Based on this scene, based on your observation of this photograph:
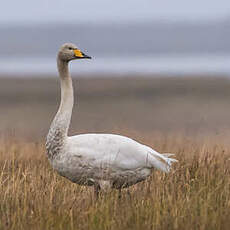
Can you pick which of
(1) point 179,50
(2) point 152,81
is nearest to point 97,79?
(2) point 152,81

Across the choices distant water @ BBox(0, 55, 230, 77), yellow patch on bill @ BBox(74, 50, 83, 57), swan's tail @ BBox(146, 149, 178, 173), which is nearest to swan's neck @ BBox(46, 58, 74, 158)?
yellow patch on bill @ BBox(74, 50, 83, 57)

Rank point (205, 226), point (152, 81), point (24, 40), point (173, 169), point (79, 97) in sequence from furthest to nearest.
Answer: point (24, 40)
point (152, 81)
point (79, 97)
point (173, 169)
point (205, 226)

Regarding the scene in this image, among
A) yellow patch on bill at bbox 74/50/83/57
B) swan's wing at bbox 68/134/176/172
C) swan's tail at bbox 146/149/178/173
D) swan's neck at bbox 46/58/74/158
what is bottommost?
swan's tail at bbox 146/149/178/173

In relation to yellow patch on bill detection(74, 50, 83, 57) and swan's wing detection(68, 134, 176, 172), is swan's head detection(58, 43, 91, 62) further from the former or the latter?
swan's wing detection(68, 134, 176, 172)

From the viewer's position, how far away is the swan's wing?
27.8ft

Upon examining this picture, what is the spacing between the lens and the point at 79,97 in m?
25.9

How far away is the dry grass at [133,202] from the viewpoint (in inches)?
287

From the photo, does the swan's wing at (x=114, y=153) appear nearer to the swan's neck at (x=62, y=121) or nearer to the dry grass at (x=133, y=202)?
the swan's neck at (x=62, y=121)

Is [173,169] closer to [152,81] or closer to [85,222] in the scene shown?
[85,222]

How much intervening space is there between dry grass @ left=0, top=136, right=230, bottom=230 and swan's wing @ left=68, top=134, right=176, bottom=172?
0.20m

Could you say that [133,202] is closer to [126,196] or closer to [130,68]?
[126,196]

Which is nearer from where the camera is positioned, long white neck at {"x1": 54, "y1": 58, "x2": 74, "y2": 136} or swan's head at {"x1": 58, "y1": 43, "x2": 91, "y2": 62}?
long white neck at {"x1": 54, "y1": 58, "x2": 74, "y2": 136}

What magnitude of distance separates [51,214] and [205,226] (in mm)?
1072

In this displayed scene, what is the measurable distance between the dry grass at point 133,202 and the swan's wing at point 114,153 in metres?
0.20
